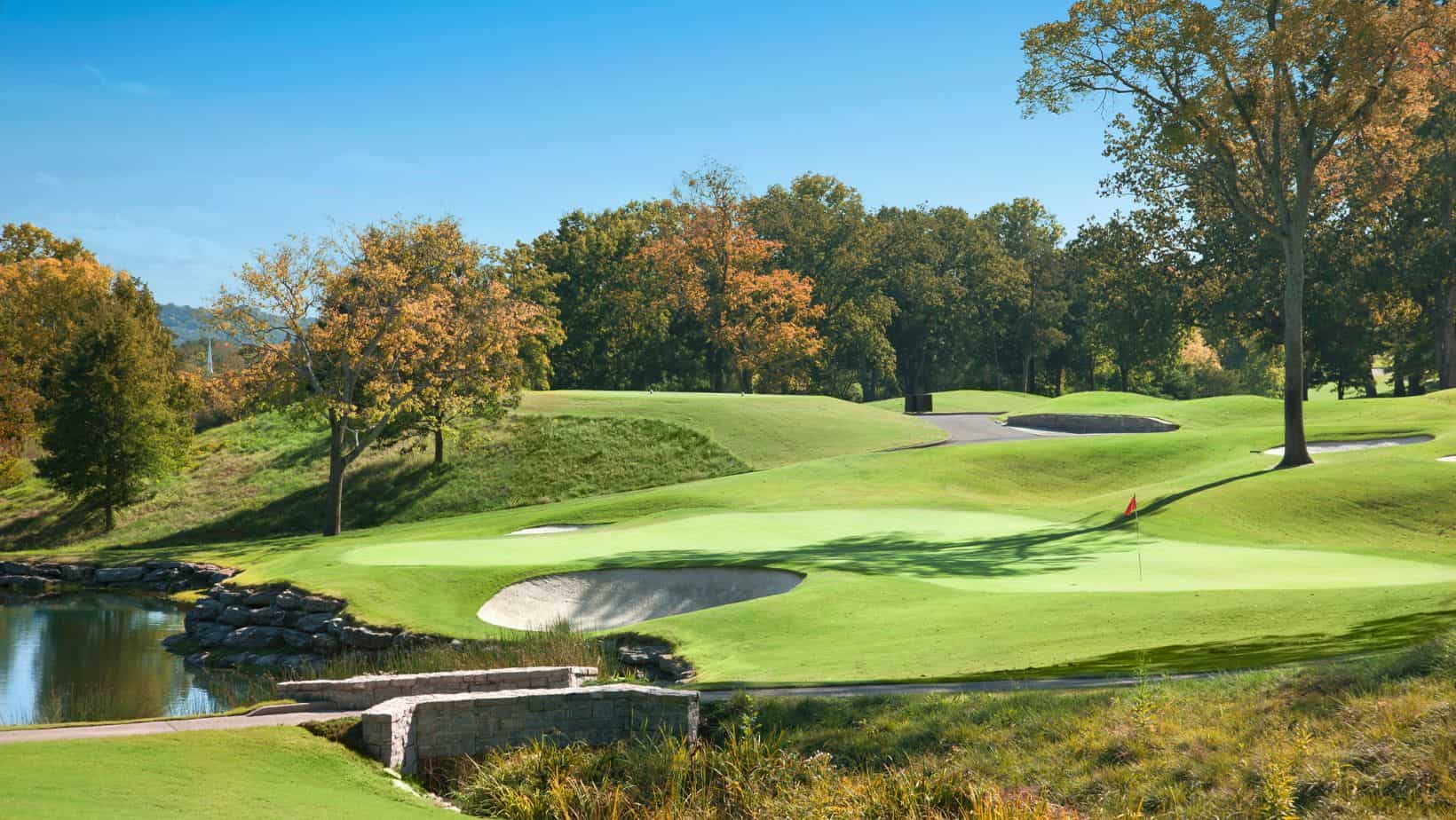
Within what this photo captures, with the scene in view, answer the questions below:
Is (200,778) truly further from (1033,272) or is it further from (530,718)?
(1033,272)

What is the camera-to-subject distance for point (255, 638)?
76.8 ft

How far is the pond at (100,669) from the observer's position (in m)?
19.0

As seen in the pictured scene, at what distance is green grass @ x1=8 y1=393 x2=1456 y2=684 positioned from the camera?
44.5ft

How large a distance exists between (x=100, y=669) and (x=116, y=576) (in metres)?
14.2

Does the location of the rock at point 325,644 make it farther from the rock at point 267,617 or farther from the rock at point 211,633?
the rock at point 211,633

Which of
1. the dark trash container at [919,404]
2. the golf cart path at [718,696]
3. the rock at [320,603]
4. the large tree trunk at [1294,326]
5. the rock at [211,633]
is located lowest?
the rock at [211,633]

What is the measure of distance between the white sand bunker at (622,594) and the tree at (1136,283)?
48350 mm

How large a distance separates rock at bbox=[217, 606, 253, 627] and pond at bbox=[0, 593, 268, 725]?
1290 millimetres

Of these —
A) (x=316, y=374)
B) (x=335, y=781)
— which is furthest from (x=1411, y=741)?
(x=316, y=374)

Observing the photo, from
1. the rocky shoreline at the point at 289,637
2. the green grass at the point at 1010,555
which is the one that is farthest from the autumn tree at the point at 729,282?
the rocky shoreline at the point at 289,637

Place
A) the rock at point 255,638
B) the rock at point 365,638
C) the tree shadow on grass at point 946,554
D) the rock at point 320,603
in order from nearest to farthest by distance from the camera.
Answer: the rock at point 365,638
the tree shadow on grass at point 946,554
the rock at point 320,603
the rock at point 255,638

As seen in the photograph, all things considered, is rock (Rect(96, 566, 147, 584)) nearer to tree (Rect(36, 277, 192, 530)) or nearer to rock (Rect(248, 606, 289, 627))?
tree (Rect(36, 277, 192, 530))

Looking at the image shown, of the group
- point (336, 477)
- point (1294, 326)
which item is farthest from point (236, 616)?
point (1294, 326)

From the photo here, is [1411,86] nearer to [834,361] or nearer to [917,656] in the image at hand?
[917,656]
